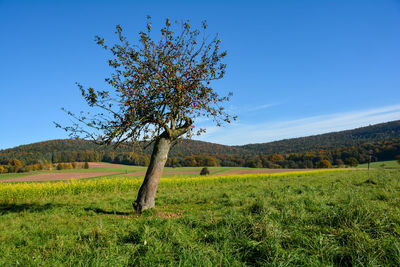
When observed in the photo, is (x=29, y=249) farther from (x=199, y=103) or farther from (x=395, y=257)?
(x=199, y=103)

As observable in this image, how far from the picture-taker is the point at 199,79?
10305 millimetres

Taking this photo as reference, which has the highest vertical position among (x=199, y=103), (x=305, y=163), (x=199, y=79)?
(x=199, y=79)

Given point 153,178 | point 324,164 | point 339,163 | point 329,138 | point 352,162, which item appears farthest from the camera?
point 329,138

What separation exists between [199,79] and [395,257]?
899cm

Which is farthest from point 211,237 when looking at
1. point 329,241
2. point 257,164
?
point 257,164

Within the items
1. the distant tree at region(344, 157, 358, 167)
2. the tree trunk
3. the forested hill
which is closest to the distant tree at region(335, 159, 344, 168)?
the distant tree at region(344, 157, 358, 167)

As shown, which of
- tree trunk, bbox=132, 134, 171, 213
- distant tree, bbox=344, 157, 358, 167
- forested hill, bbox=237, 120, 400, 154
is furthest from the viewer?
forested hill, bbox=237, 120, 400, 154

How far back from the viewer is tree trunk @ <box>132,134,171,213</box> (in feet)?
31.8

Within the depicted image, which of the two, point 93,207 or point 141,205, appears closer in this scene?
point 141,205

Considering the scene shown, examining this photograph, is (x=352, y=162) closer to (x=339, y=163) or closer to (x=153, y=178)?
(x=339, y=163)

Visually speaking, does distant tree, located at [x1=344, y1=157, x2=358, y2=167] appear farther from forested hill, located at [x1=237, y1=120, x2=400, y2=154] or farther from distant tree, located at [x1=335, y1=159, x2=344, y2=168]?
forested hill, located at [x1=237, y1=120, x2=400, y2=154]

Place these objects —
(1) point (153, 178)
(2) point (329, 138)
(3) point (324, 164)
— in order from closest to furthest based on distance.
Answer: (1) point (153, 178), (3) point (324, 164), (2) point (329, 138)

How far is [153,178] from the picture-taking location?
9938 millimetres

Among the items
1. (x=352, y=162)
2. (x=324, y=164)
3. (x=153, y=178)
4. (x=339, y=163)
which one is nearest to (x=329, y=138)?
(x=339, y=163)
